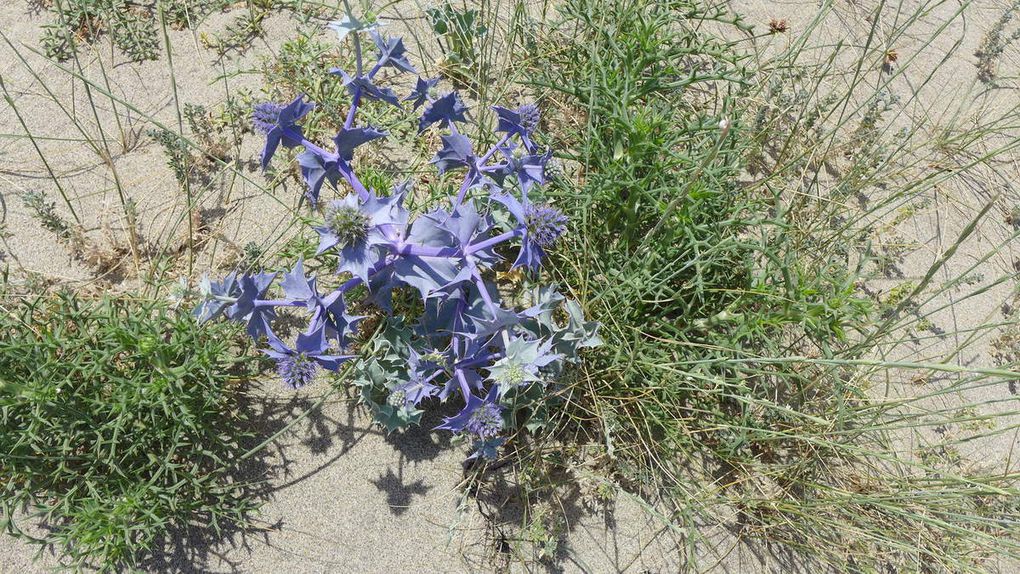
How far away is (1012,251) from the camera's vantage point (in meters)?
3.31

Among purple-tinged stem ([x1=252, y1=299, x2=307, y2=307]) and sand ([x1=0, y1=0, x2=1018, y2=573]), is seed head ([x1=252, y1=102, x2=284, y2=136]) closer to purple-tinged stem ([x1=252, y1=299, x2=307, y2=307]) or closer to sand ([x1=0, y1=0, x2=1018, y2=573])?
purple-tinged stem ([x1=252, y1=299, x2=307, y2=307])

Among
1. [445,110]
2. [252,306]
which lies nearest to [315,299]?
[252,306]

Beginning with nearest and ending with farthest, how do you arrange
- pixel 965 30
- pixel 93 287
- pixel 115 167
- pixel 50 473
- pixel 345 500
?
pixel 50 473, pixel 345 500, pixel 93 287, pixel 115 167, pixel 965 30

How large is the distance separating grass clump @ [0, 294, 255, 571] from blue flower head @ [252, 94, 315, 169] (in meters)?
0.81

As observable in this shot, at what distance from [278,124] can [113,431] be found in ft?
4.16

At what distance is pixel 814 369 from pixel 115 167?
127 inches

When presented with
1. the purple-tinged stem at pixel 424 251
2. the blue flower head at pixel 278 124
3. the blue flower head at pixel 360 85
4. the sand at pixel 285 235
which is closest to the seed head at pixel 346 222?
the purple-tinged stem at pixel 424 251

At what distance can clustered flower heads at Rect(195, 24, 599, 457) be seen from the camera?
1.95 meters

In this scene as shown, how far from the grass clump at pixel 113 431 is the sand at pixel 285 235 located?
17 cm

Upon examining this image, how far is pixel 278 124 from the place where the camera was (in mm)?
1923

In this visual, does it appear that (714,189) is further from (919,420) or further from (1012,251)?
(1012,251)

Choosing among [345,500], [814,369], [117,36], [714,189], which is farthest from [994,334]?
[117,36]

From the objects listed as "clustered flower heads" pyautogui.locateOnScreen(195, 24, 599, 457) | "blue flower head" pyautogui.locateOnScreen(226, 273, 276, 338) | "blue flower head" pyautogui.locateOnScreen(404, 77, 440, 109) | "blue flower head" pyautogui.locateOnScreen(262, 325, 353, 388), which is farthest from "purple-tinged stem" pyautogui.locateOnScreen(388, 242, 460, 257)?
"blue flower head" pyautogui.locateOnScreen(404, 77, 440, 109)

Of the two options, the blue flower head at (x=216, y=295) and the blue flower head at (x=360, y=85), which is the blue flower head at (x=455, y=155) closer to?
the blue flower head at (x=360, y=85)
